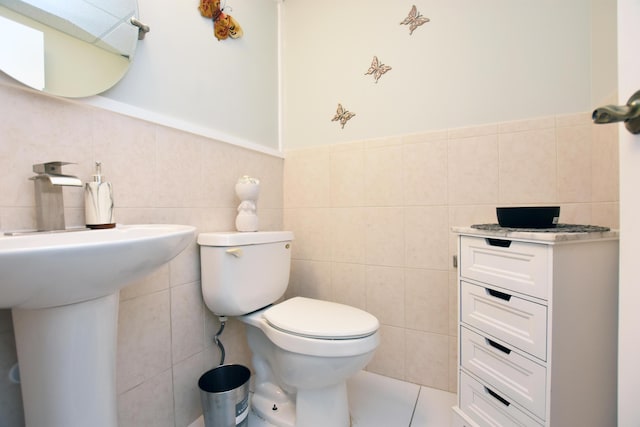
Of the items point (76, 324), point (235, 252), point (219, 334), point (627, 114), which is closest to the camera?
point (627, 114)

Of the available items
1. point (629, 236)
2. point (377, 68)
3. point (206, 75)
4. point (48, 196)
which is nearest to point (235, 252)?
point (48, 196)

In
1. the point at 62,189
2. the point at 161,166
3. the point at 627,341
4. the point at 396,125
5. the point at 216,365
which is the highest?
the point at 396,125

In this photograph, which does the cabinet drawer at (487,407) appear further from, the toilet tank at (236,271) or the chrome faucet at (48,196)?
the chrome faucet at (48,196)

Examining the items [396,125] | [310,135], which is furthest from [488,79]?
[310,135]

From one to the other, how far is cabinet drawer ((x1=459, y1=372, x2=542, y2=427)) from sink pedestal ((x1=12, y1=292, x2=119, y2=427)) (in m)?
1.08

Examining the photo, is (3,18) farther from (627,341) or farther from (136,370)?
(627,341)

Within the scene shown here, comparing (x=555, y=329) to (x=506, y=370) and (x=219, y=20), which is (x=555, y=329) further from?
(x=219, y=20)

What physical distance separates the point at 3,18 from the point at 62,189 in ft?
1.45

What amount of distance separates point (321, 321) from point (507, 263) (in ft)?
2.04

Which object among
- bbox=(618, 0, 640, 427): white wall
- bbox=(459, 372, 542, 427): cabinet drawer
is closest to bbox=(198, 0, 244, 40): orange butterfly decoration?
bbox=(618, 0, 640, 427): white wall

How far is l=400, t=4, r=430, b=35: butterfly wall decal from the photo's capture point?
1.34 m

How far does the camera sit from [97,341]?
65 centimetres

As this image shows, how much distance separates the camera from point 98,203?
2.65 feet

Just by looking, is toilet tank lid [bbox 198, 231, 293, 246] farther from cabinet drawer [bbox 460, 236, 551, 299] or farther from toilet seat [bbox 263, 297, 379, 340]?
cabinet drawer [bbox 460, 236, 551, 299]
